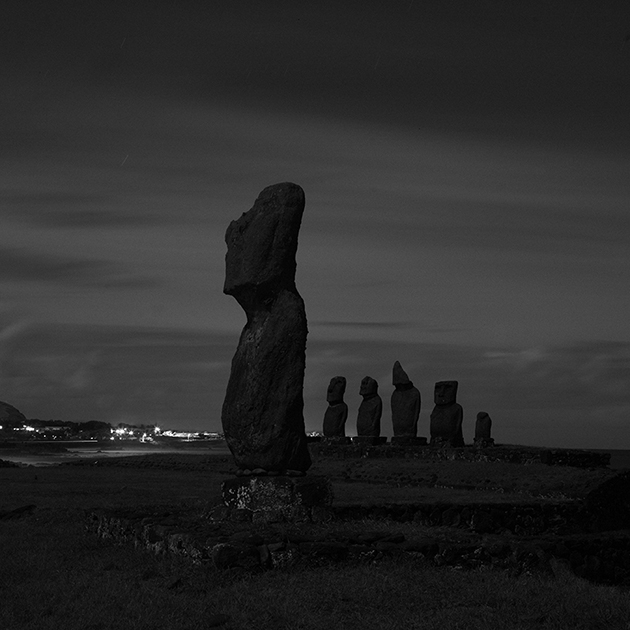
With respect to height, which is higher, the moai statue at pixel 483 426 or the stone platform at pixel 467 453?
the moai statue at pixel 483 426

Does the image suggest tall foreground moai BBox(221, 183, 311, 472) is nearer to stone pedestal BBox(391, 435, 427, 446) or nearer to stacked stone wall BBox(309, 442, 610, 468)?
stacked stone wall BBox(309, 442, 610, 468)

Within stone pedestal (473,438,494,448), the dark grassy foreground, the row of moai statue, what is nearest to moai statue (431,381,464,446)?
the row of moai statue

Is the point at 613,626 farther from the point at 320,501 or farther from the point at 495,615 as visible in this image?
the point at 320,501

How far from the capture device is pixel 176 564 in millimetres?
10562

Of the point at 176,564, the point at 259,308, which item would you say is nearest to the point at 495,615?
the point at 176,564

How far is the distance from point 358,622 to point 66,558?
17.3ft

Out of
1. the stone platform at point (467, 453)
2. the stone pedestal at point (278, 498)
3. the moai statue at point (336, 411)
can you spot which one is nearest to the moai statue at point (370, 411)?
the stone platform at point (467, 453)

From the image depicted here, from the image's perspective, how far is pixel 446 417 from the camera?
117 ft

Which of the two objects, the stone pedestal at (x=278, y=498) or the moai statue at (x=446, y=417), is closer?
the stone pedestal at (x=278, y=498)

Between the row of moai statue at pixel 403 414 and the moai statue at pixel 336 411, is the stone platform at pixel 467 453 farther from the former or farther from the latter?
the moai statue at pixel 336 411

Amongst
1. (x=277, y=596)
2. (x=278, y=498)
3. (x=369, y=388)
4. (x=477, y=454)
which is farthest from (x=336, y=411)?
(x=277, y=596)

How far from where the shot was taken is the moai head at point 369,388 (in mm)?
41094

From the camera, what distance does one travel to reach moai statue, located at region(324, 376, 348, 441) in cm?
4344

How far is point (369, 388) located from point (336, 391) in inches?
119
